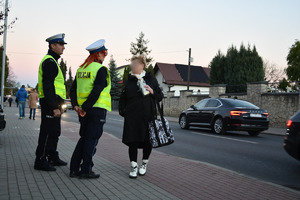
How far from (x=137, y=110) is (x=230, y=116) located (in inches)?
361

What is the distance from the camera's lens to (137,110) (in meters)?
5.06

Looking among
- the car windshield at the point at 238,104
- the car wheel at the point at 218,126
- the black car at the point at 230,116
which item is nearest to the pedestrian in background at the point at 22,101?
the black car at the point at 230,116

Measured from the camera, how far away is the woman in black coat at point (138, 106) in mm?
5027

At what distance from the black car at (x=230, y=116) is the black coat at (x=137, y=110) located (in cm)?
894

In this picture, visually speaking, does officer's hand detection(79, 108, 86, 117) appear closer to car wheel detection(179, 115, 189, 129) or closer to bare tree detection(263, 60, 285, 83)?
car wheel detection(179, 115, 189, 129)

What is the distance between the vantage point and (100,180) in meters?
4.79

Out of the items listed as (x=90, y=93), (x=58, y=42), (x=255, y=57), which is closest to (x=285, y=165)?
(x=90, y=93)

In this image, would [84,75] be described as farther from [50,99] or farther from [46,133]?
[46,133]

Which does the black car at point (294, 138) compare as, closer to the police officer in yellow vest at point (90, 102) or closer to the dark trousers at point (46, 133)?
the police officer in yellow vest at point (90, 102)

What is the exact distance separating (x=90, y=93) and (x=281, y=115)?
18182 mm

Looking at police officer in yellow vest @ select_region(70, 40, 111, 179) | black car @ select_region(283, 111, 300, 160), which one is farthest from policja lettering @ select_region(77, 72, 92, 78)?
black car @ select_region(283, 111, 300, 160)

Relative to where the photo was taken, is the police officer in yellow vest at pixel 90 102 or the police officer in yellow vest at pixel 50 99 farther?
the police officer in yellow vest at pixel 50 99

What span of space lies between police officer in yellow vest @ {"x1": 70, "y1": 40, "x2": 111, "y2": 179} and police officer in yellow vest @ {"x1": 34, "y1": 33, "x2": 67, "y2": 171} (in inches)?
15.1

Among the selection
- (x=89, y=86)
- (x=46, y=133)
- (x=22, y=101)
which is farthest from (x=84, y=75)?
(x=22, y=101)
